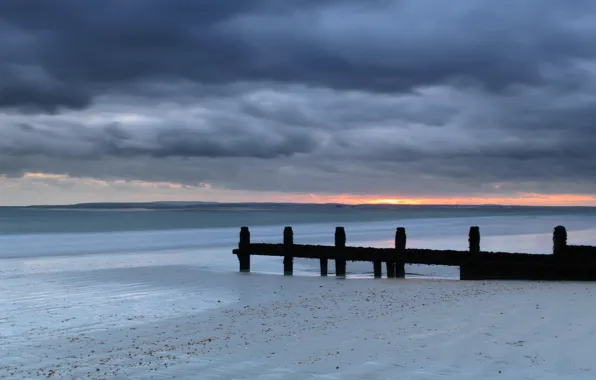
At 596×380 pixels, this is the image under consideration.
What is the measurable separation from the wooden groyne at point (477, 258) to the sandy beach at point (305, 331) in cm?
81

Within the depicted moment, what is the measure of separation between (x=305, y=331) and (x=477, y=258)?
7.70 meters

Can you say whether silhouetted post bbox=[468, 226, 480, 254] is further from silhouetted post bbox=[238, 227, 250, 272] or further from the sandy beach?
silhouetted post bbox=[238, 227, 250, 272]

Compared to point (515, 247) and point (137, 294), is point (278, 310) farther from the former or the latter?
point (515, 247)

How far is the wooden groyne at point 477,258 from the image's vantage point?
14.4 m

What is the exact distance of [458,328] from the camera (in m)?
8.91

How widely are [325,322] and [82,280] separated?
10671 mm

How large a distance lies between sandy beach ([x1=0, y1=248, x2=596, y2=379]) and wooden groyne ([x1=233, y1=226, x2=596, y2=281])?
0.81 meters

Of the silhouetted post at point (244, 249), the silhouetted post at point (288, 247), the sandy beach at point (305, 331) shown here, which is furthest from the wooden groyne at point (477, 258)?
the sandy beach at point (305, 331)

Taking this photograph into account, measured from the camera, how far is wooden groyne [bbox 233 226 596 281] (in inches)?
565

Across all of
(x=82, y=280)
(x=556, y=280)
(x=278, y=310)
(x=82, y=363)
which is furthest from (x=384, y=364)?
(x=82, y=280)

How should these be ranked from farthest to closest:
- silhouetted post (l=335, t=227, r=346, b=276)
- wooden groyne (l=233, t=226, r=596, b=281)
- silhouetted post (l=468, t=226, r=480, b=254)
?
silhouetted post (l=335, t=227, r=346, b=276), silhouetted post (l=468, t=226, r=480, b=254), wooden groyne (l=233, t=226, r=596, b=281)

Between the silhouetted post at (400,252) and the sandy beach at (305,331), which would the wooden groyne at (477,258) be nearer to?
the silhouetted post at (400,252)

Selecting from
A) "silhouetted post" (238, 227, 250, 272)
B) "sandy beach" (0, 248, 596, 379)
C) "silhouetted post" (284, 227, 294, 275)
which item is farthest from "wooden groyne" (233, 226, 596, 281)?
"sandy beach" (0, 248, 596, 379)

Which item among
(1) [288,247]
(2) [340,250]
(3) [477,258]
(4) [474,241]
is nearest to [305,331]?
(3) [477,258]
